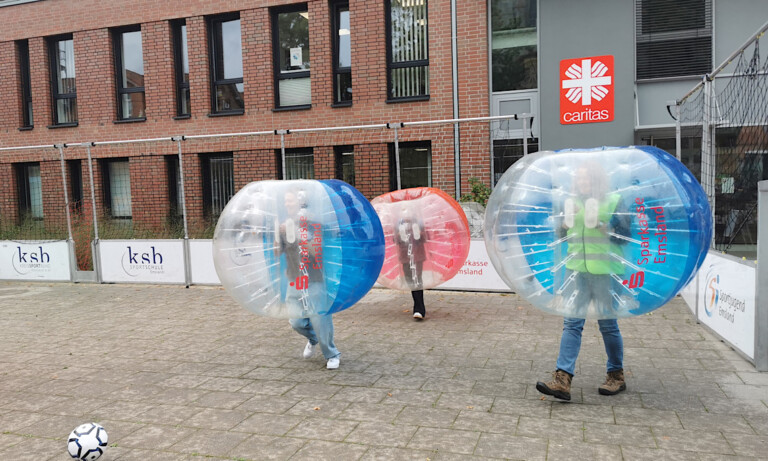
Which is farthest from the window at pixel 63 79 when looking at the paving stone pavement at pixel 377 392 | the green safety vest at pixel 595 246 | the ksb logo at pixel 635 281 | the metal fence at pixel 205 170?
the ksb logo at pixel 635 281

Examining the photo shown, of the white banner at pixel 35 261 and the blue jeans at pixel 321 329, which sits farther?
the white banner at pixel 35 261

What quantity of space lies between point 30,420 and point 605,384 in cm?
435

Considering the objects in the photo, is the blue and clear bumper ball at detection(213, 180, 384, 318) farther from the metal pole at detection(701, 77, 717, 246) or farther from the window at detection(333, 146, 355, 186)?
the window at detection(333, 146, 355, 186)

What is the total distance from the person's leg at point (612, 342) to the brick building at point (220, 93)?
6264 mm

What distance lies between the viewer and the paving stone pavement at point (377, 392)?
3.70 m

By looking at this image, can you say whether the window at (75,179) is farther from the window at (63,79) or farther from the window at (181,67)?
the window at (181,67)

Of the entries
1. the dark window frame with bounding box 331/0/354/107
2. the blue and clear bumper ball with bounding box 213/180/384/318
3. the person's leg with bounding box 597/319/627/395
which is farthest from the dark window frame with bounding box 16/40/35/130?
the person's leg with bounding box 597/319/627/395

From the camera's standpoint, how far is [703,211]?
3.71 m

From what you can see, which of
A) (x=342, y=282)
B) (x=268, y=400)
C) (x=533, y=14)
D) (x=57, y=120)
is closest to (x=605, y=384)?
(x=342, y=282)

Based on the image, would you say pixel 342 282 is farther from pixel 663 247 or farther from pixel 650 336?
pixel 650 336

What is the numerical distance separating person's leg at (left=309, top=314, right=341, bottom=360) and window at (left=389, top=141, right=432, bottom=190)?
7.10 m

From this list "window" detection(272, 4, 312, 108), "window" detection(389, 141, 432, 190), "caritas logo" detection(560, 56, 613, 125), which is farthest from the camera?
"window" detection(272, 4, 312, 108)

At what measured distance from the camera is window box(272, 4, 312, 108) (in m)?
13.3

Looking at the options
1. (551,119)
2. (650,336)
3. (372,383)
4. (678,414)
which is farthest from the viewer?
(551,119)
